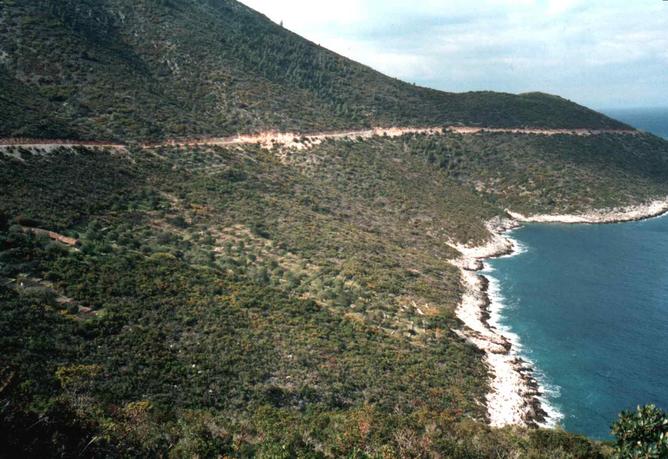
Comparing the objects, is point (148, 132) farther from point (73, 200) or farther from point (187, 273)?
point (187, 273)

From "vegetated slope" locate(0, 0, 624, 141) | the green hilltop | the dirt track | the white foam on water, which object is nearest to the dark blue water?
the white foam on water

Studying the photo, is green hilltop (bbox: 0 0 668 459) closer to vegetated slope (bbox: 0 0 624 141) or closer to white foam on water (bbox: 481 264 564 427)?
vegetated slope (bbox: 0 0 624 141)

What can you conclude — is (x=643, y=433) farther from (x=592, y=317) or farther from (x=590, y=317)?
(x=592, y=317)

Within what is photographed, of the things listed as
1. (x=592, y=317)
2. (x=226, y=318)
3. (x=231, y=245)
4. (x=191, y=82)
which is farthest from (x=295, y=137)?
(x=592, y=317)

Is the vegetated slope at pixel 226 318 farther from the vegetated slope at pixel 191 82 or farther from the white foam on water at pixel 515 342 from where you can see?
the vegetated slope at pixel 191 82

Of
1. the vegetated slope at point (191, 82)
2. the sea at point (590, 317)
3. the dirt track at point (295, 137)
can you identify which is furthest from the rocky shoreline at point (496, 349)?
the vegetated slope at point (191, 82)

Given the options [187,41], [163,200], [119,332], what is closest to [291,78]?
[187,41]
